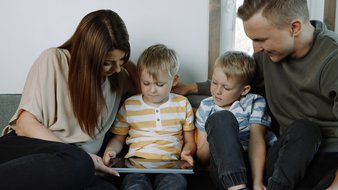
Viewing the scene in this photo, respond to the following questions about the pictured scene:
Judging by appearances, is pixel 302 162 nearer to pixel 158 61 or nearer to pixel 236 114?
pixel 236 114

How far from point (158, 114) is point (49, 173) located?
0.55 m

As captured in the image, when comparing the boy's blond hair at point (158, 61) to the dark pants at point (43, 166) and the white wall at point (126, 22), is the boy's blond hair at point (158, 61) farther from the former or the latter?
the dark pants at point (43, 166)

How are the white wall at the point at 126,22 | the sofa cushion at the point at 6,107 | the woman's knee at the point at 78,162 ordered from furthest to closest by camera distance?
the white wall at the point at 126,22 → the sofa cushion at the point at 6,107 → the woman's knee at the point at 78,162

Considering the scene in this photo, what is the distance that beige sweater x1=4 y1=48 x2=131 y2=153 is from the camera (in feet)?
4.69

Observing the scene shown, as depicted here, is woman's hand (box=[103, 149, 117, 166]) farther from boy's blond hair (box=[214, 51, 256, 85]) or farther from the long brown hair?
boy's blond hair (box=[214, 51, 256, 85])

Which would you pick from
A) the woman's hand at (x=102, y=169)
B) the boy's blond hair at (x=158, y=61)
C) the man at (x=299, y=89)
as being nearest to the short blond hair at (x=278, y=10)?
the man at (x=299, y=89)

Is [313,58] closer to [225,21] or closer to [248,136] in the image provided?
[248,136]

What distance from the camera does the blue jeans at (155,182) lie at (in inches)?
52.3

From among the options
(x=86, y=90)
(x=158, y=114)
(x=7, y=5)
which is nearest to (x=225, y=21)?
(x=158, y=114)

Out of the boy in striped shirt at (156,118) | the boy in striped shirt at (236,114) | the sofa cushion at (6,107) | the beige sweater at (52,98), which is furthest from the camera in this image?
the sofa cushion at (6,107)

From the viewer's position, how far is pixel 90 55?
4.65 feet

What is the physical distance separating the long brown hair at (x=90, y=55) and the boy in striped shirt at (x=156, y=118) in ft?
0.40

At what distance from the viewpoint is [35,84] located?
143 centimetres

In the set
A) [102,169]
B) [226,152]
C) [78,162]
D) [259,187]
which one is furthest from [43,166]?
[259,187]
